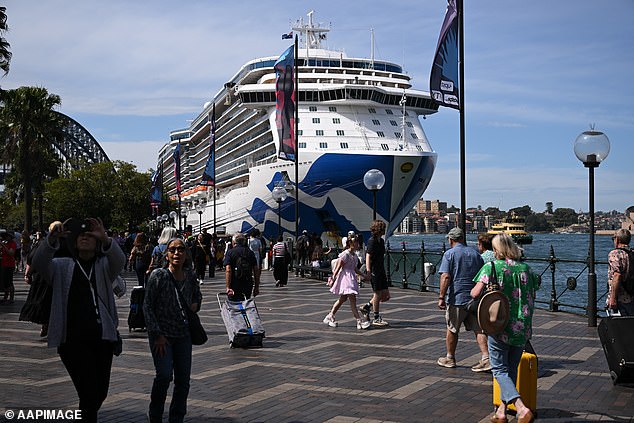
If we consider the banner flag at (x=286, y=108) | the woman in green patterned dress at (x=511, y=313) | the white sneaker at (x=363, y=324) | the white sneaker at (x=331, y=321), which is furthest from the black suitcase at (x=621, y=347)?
the banner flag at (x=286, y=108)

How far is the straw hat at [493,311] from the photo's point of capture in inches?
229

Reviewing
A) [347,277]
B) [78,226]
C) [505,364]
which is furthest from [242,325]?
[78,226]

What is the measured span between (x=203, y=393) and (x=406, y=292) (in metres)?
12.5

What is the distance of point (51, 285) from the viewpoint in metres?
4.89

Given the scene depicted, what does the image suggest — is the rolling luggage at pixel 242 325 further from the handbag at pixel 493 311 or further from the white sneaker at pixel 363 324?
the handbag at pixel 493 311

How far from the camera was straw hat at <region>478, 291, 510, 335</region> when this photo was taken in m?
5.82

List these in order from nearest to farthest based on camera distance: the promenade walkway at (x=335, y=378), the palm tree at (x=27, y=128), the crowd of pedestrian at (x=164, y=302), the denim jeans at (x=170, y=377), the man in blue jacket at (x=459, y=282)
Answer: the crowd of pedestrian at (x=164, y=302) < the denim jeans at (x=170, y=377) < the promenade walkway at (x=335, y=378) < the man in blue jacket at (x=459, y=282) < the palm tree at (x=27, y=128)

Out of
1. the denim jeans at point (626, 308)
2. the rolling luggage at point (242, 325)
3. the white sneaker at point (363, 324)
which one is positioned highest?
the denim jeans at point (626, 308)

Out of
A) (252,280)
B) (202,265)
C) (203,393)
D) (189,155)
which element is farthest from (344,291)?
(189,155)

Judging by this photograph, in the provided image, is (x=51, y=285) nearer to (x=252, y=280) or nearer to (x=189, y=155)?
(x=252, y=280)

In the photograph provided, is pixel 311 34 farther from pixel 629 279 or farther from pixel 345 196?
pixel 629 279

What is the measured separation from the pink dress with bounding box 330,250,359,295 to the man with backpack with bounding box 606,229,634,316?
443cm

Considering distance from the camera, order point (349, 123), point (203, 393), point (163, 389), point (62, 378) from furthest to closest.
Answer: point (349, 123), point (62, 378), point (203, 393), point (163, 389)

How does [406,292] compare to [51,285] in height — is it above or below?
below
